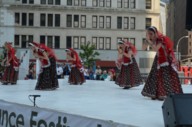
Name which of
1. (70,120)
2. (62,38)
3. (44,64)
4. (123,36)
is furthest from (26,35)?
(70,120)

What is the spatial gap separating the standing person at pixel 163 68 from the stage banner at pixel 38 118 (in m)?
3.84

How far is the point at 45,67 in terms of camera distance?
13.2 meters

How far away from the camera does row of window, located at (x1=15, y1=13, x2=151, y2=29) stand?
4988cm

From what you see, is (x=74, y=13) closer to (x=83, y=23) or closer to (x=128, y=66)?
(x=83, y=23)

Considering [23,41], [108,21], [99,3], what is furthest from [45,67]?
[99,3]

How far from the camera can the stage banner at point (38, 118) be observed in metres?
5.47

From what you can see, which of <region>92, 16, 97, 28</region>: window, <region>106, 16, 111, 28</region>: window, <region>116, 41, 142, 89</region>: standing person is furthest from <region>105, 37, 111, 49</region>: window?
<region>116, 41, 142, 89</region>: standing person

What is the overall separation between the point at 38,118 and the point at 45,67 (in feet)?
22.6

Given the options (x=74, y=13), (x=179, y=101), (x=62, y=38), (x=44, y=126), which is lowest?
(x=44, y=126)

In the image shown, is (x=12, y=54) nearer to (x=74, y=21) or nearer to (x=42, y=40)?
(x=42, y=40)

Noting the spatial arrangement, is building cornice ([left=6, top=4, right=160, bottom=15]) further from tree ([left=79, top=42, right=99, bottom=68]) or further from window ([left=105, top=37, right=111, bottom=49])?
tree ([left=79, top=42, right=99, bottom=68])

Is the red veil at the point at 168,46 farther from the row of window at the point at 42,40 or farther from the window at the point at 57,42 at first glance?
the window at the point at 57,42

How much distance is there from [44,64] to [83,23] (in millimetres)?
38600

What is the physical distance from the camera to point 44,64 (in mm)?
13094
